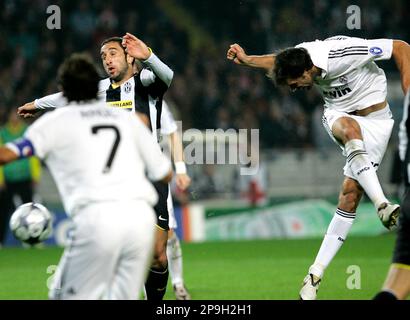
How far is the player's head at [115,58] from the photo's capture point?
682 centimetres

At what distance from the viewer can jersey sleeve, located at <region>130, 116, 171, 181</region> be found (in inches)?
187

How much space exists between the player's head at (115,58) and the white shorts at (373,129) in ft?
5.97

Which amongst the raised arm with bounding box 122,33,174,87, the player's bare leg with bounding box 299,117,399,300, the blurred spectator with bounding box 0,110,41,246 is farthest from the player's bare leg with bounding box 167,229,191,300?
the blurred spectator with bounding box 0,110,41,246

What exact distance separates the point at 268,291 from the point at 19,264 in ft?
14.2

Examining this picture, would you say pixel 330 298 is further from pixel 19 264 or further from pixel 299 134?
pixel 299 134

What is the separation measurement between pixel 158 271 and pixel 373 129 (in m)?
2.20

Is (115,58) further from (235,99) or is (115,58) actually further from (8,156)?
(235,99)

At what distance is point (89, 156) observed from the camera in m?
4.58

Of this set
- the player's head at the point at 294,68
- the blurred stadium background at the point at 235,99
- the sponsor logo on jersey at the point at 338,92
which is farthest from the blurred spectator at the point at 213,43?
the player's head at the point at 294,68

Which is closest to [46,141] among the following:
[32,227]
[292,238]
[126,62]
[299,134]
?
[32,227]

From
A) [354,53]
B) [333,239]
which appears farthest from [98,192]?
[354,53]

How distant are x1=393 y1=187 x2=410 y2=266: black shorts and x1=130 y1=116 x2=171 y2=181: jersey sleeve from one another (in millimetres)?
1414

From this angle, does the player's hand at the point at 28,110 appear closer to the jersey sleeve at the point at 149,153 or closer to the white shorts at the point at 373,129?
the white shorts at the point at 373,129

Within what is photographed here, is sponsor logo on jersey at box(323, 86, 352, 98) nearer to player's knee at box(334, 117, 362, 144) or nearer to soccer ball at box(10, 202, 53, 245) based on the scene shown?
player's knee at box(334, 117, 362, 144)
